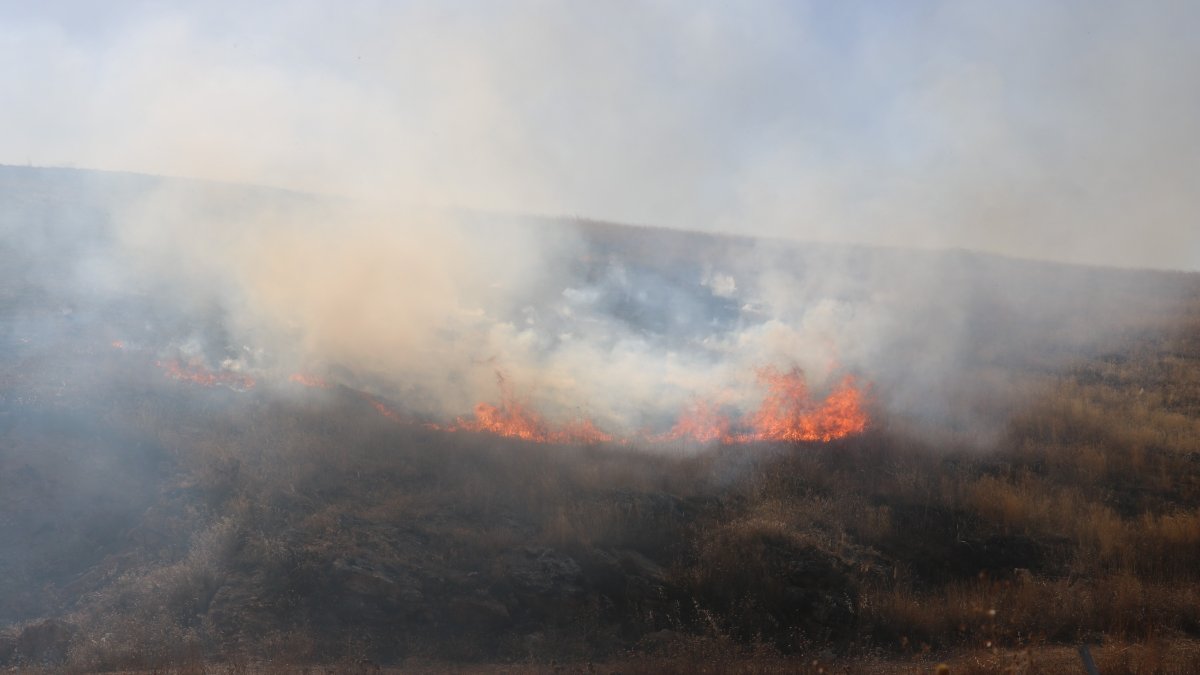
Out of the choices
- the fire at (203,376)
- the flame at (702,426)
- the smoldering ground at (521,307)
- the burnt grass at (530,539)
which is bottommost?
the burnt grass at (530,539)

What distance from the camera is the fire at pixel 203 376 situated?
Result: 1477cm

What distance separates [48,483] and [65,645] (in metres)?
3.65

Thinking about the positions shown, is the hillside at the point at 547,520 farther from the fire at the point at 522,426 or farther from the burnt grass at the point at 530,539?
the fire at the point at 522,426

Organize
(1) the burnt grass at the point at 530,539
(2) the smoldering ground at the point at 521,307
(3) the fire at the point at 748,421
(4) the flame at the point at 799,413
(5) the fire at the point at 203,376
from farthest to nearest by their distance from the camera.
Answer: (2) the smoldering ground at the point at 521,307 → (4) the flame at the point at 799,413 → (5) the fire at the point at 203,376 → (3) the fire at the point at 748,421 → (1) the burnt grass at the point at 530,539

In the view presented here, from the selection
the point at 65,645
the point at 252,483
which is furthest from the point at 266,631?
the point at 252,483

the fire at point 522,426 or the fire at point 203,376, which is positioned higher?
the fire at point 203,376

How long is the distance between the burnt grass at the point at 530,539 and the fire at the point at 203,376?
432 millimetres

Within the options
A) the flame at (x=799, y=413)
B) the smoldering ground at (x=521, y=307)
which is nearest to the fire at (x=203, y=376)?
the smoldering ground at (x=521, y=307)

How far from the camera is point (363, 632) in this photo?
927cm

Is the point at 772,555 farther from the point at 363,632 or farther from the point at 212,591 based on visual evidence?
the point at 212,591

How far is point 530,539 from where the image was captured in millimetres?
10859

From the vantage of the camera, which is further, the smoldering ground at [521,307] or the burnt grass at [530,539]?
the smoldering ground at [521,307]

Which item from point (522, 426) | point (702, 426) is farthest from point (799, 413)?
point (522, 426)

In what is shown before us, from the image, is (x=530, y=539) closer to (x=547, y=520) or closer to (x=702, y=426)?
(x=547, y=520)
